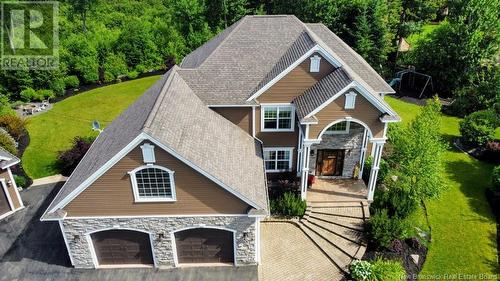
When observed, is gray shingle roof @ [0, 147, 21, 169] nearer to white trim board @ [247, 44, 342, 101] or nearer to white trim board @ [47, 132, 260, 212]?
white trim board @ [47, 132, 260, 212]

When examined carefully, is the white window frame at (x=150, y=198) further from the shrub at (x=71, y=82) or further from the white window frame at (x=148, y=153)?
the shrub at (x=71, y=82)

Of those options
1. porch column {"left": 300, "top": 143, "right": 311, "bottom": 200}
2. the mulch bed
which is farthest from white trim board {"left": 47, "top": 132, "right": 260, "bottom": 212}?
the mulch bed

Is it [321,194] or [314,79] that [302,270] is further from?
[314,79]

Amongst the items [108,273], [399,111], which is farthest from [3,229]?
[399,111]

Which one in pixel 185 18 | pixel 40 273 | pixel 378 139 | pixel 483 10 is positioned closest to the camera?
pixel 40 273

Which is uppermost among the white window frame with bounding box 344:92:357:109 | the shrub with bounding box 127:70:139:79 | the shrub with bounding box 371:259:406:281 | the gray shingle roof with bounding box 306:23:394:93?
the gray shingle roof with bounding box 306:23:394:93

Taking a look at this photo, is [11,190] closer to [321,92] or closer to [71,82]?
[321,92]

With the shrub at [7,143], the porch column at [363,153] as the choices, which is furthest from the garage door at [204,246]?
the shrub at [7,143]
